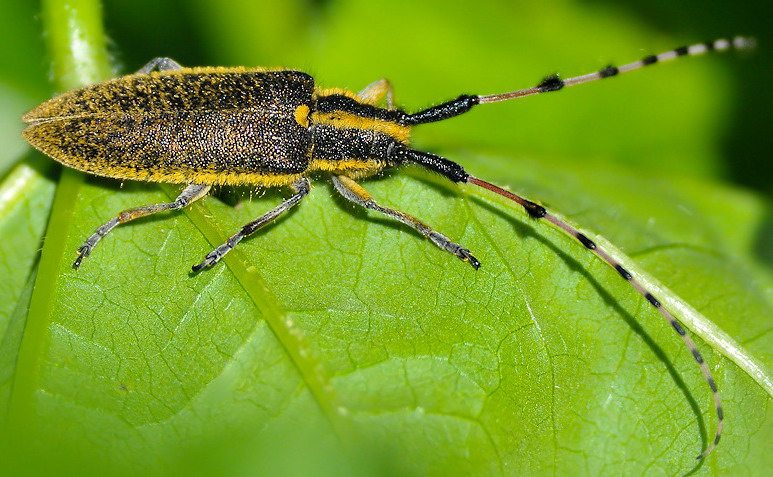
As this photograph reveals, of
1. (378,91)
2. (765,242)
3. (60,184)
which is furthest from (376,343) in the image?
(765,242)

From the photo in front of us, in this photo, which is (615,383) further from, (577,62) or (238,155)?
(577,62)

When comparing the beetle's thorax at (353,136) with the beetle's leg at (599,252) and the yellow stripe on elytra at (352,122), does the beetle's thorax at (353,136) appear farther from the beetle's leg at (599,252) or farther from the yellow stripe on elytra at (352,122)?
the beetle's leg at (599,252)

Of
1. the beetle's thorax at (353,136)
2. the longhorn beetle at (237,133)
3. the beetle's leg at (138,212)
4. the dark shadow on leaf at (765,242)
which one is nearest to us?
the beetle's leg at (138,212)

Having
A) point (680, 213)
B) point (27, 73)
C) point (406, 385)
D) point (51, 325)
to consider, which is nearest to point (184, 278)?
point (51, 325)

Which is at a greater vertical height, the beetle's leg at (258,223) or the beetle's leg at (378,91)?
the beetle's leg at (378,91)

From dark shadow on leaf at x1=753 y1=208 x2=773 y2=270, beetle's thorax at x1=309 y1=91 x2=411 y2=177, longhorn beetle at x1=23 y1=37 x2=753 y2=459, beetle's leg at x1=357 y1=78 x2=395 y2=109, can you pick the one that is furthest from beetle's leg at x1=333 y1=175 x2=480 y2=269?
dark shadow on leaf at x1=753 y1=208 x2=773 y2=270

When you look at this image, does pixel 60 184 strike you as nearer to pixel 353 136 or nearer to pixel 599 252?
pixel 353 136

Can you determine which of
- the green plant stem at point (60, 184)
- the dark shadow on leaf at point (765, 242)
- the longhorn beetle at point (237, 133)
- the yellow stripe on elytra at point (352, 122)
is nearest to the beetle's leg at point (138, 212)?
the longhorn beetle at point (237, 133)

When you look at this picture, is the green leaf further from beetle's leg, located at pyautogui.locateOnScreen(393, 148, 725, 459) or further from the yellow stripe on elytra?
the yellow stripe on elytra
